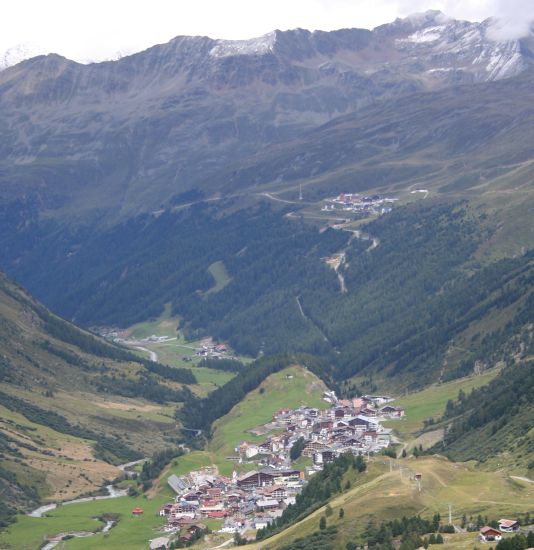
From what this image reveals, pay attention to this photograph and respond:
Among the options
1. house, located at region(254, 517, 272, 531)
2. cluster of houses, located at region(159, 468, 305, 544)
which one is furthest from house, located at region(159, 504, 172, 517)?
house, located at region(254, 517, 272, 531)

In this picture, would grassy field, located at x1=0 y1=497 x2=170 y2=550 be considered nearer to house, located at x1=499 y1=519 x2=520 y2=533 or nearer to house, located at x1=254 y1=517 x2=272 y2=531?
house, located at x1=254 y1=517 x2=272 y2=531

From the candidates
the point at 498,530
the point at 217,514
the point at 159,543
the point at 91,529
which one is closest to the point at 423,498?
the point at 498,530

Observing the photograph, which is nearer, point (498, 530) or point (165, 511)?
point (498, 530)

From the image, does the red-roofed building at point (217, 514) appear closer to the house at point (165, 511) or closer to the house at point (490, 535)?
the house at point (165, 511)

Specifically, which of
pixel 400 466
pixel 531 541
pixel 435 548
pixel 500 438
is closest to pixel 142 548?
pixel 400 466

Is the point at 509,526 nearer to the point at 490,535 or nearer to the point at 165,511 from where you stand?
the point at 490,535

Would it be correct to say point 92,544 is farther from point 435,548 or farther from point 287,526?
point 435,548
